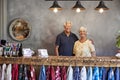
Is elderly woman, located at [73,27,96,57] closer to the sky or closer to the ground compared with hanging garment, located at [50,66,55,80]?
closer to the sky

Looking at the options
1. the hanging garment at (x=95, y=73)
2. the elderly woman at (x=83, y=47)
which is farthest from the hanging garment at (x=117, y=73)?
the elderly woman at (x=83, y=47)

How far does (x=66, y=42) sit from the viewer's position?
256 inches

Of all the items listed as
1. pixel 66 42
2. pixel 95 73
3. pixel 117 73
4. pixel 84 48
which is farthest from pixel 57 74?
pixel 66 42

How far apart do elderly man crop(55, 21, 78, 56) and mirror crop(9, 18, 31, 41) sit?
1113 millimetres

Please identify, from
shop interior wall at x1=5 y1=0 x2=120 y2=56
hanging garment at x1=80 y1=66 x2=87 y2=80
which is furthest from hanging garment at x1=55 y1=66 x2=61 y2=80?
shop interior wall at x1=5 y1=0 x2=120 y2=56

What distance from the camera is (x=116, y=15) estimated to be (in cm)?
720

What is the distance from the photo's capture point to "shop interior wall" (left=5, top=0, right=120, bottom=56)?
284 inches

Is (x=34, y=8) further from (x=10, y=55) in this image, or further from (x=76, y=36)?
(x=10, y=55)

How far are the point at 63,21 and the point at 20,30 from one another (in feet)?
3.93

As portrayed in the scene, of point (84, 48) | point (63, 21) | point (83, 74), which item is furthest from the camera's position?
point (63, 21)

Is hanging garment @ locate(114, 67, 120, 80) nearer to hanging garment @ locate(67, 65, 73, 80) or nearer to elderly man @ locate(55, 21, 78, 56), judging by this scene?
hanging garment @ locate(67, 65, 73, 80)

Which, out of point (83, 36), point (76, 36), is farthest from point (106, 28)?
point (83, 36)

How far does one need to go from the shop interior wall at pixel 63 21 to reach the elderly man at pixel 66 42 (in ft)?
2.20

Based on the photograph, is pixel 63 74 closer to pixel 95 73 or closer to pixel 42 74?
pixel 42 74
